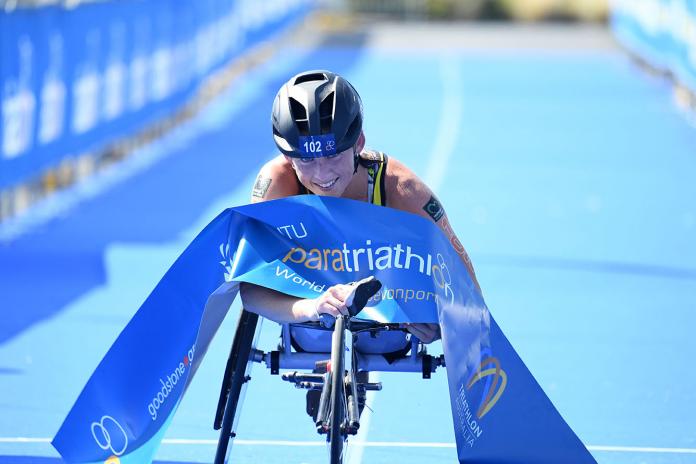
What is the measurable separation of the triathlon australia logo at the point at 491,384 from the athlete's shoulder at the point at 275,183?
0.89m

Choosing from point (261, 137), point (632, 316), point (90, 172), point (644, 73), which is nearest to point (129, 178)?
point (90, 172)

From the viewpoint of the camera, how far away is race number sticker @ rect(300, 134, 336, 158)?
13.7 feet

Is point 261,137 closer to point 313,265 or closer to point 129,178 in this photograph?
point 129,178

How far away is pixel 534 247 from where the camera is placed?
34.4 feet

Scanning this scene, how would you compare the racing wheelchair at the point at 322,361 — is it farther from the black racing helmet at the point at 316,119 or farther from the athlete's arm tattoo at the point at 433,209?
the black racing helmet at the point at 316,119

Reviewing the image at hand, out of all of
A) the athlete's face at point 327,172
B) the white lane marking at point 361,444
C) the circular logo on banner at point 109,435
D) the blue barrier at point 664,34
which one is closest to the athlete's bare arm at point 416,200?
the athlete's face at point 327,172

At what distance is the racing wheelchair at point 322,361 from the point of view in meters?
4.09

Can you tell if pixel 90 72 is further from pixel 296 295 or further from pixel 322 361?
pixel 296 295

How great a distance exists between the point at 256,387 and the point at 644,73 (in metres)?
19.3

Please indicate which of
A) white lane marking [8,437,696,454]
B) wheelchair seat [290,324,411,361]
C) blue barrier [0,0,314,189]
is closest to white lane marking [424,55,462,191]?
blue barrier [0,0,314,189]

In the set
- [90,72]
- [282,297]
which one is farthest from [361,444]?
[90,72]

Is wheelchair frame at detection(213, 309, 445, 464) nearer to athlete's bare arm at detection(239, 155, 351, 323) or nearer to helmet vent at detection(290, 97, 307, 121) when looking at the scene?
athlete's bare arm at detection(239, 155, 351, 323)

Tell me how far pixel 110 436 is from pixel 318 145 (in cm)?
113

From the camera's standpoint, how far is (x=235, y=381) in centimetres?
434
